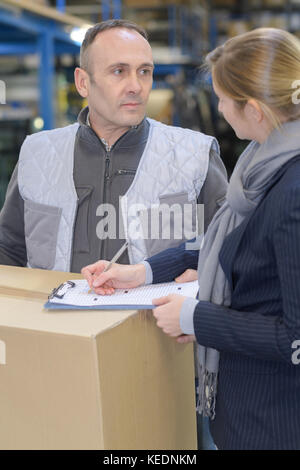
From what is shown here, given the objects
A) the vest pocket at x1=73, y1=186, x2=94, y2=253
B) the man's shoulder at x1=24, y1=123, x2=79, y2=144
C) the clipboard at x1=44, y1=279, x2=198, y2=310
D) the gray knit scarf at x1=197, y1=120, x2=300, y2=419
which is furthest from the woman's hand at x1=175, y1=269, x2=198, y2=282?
the man's shoulder at x1=24, y1=123, x2=79, y2=144

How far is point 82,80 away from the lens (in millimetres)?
1745

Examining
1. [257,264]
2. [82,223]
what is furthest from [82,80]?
[257,264]

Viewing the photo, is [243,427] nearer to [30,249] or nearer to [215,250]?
[215,250]

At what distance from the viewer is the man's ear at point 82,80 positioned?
1726mm

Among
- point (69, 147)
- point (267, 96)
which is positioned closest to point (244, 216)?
point (267, 96)

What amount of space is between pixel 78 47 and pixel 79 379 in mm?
4576

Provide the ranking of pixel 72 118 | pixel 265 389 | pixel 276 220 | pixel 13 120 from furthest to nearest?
1. pixel 72 118
2. pixel 13 120
3. pixel 265 389
4. pixel 276 220

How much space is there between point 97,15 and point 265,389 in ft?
19.9

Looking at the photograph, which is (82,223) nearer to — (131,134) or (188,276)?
(131,134)

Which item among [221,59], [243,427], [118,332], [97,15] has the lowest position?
[243,427]

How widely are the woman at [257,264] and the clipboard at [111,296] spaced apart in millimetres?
66

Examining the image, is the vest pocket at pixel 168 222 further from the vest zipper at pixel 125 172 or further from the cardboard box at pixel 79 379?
the cardboard box at pixel 79 379

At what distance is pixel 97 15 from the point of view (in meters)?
6.48

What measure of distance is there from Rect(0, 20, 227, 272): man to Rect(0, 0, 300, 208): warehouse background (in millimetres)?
1828
